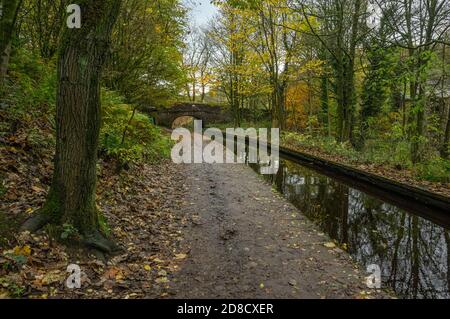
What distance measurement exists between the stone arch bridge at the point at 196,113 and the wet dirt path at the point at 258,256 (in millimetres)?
31268

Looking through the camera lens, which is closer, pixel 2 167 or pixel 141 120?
pixel 2 167

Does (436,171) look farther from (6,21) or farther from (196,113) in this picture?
(196,113)

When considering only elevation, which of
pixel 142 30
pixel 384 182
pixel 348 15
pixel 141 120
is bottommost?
pixel 384 182

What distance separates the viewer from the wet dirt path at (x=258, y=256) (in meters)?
3.56

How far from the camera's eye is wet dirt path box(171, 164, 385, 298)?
3562 millimetres

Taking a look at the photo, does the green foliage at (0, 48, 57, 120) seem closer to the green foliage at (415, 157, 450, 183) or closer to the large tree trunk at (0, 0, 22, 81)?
the large tree trunk at (0, 0, 22, 81)

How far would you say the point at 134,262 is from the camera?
4012 millimetres

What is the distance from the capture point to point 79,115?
12.3 feet

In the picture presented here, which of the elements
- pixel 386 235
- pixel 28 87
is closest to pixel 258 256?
pixel 386 235

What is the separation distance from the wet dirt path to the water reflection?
0.51 metres

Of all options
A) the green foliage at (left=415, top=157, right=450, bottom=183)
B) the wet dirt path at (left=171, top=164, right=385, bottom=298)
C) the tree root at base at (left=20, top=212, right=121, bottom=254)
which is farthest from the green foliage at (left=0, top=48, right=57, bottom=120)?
the green foliage at (left=415, top=157, right=450, bottom=183)
